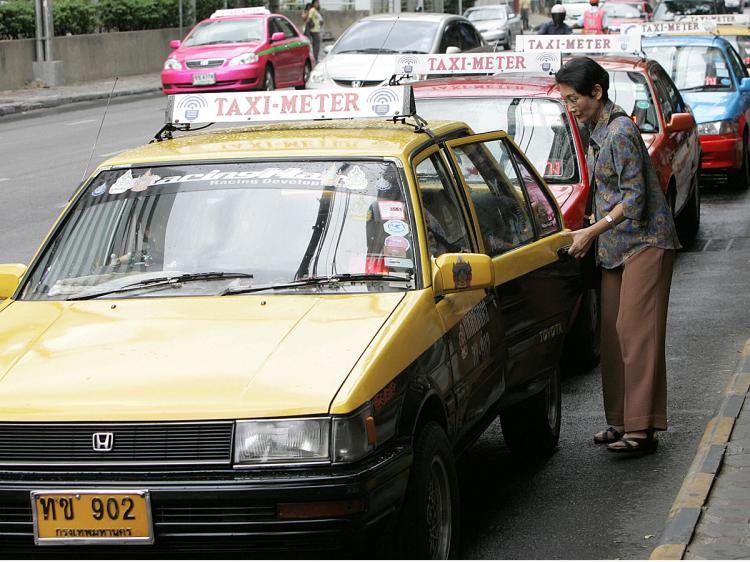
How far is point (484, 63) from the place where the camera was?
10.5m

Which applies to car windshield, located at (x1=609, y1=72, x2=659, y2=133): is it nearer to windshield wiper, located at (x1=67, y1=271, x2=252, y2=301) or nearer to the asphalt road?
the asphalt road

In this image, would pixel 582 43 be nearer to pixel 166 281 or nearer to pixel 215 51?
pixel 166 281

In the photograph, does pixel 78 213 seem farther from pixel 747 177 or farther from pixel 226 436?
pixel 747 177

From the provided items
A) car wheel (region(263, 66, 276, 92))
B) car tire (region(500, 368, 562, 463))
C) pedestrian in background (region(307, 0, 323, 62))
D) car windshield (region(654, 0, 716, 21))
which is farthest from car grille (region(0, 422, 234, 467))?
pedestrian in background (region(307, 0, 323, 62))

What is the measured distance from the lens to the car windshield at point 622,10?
127 feet

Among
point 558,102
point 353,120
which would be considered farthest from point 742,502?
point 558,102

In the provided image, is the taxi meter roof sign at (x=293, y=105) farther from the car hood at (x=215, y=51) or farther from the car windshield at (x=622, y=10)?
the car windshield at (x=622, y=10)

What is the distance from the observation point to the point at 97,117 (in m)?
26.6

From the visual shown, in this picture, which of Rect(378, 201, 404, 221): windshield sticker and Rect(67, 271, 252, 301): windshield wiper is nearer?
Rect(67, 271, 252, 301): windshield wiper

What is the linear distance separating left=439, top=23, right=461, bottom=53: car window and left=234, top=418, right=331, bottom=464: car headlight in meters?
18.1

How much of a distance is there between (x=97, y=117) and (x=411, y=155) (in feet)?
71.8

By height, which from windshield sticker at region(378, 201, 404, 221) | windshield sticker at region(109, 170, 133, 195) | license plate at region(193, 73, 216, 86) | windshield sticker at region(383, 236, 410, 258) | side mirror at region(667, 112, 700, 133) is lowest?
license plate at region(193, 73, 216, 86)

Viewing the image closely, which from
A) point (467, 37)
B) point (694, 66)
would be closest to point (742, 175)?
point (694, 66)

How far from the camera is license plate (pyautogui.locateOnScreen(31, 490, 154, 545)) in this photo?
415 cm
